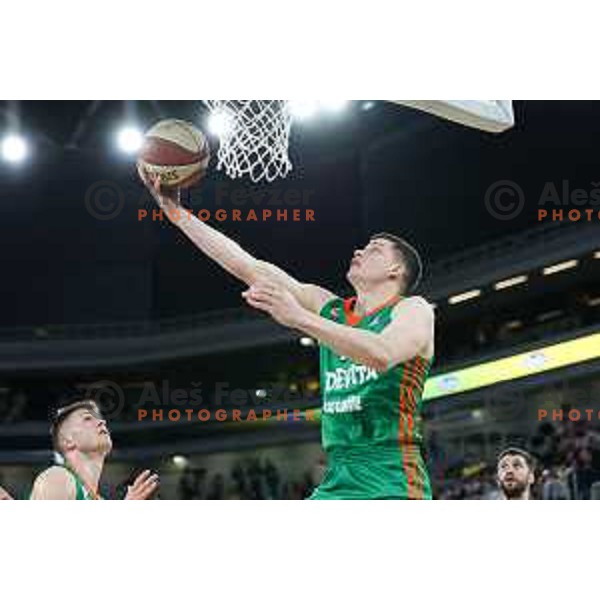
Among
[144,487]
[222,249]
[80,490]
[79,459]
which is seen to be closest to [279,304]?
[80,490]

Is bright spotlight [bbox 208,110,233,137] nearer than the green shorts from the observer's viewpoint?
No

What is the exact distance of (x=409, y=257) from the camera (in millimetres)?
4941

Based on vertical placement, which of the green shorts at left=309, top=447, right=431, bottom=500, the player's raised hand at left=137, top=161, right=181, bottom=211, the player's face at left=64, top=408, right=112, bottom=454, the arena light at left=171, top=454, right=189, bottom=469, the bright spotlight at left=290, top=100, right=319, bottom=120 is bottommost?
the green shorts at left=309, top=447, right=431, bottom=500

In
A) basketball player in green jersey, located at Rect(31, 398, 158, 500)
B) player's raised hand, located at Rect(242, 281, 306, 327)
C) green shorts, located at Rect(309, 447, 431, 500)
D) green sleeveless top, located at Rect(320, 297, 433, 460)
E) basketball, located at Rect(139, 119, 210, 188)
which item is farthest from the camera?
basketball, located at Rect(139, 119, 210, 188)

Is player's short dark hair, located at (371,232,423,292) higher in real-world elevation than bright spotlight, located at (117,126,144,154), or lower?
lower

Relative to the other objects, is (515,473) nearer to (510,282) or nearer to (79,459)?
(510,282)

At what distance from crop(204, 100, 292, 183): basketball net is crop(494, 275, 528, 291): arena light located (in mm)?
1209

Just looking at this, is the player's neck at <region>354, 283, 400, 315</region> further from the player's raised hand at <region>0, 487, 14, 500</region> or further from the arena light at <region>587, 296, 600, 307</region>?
the player's raised hand at <region>0, 487, 14, 500</region>

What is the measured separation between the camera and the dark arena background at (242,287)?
5082 mm

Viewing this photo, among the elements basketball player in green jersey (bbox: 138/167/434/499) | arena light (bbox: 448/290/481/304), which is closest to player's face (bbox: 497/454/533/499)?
basketball player in green jersey (bbox: 138/167/434/499)

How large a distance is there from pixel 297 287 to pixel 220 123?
3.09 feet

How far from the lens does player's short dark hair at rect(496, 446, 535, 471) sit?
16.5 ft

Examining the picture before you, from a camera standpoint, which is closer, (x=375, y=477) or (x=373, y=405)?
(x=375, y=477)
